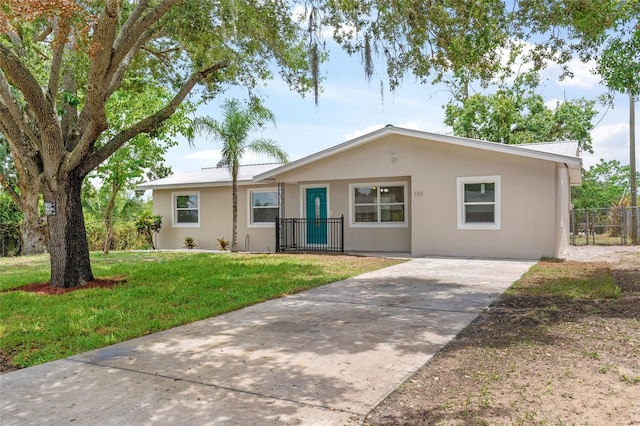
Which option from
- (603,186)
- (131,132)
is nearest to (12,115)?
(131,132)

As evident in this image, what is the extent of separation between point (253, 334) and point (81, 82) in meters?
10.4

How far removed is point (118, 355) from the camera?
4.48 metres

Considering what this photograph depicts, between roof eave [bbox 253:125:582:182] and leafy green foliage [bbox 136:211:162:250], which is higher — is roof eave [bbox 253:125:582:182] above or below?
above

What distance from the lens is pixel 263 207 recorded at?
17.3 m

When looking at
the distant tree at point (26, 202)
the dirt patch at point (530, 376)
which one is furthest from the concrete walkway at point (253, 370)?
the distant tree at point (26, 202)

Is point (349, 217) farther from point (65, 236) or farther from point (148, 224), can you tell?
point (65, 236)

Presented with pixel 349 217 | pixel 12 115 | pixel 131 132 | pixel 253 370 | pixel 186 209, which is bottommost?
pixel 253 370

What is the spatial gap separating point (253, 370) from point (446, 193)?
1024cm

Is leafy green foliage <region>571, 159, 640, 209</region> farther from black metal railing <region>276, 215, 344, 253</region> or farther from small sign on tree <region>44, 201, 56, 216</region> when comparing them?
small sign on tree <region>44, 201, 56, 216</region>

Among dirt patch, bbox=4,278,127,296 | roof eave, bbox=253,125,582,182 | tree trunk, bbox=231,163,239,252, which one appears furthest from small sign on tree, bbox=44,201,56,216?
roof eave, bbox=253,125,582,182

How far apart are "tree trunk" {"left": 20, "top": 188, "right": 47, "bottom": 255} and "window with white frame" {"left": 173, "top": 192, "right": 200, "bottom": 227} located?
16.2ft

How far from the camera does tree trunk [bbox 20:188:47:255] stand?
17.6 metres

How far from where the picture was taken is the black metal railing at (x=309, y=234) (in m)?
15.5

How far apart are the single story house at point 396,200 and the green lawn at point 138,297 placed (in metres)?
2.57
